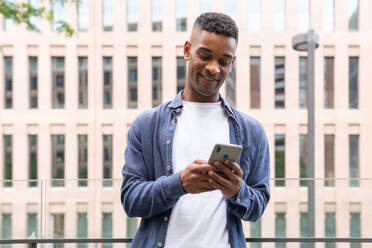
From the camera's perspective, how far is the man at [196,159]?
139 centimetres

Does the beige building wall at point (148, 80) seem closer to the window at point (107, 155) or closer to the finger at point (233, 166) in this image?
the window at point (107, 155)

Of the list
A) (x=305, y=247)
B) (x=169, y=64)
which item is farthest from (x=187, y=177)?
(x=169, y=64)

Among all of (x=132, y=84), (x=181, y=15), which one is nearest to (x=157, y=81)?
(x=132, y=84)

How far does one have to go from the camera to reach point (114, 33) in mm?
16781

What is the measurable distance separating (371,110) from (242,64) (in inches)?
233

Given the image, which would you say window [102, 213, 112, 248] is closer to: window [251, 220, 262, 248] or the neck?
window [251, 220, 262, 248]

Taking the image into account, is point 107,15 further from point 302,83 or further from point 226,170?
point 226,170

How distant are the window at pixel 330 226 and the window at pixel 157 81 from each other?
543 inches

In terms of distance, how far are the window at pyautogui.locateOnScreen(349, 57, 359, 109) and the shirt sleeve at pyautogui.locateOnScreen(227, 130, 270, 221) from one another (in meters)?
16.8

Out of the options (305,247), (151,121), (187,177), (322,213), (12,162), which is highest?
(151,121)

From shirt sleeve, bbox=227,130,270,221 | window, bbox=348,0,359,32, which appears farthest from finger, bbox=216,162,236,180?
window, bbox=348,0,359,32

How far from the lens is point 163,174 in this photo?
1.48m

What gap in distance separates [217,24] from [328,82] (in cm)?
1659

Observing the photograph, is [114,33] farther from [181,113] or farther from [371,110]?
[181,113]
